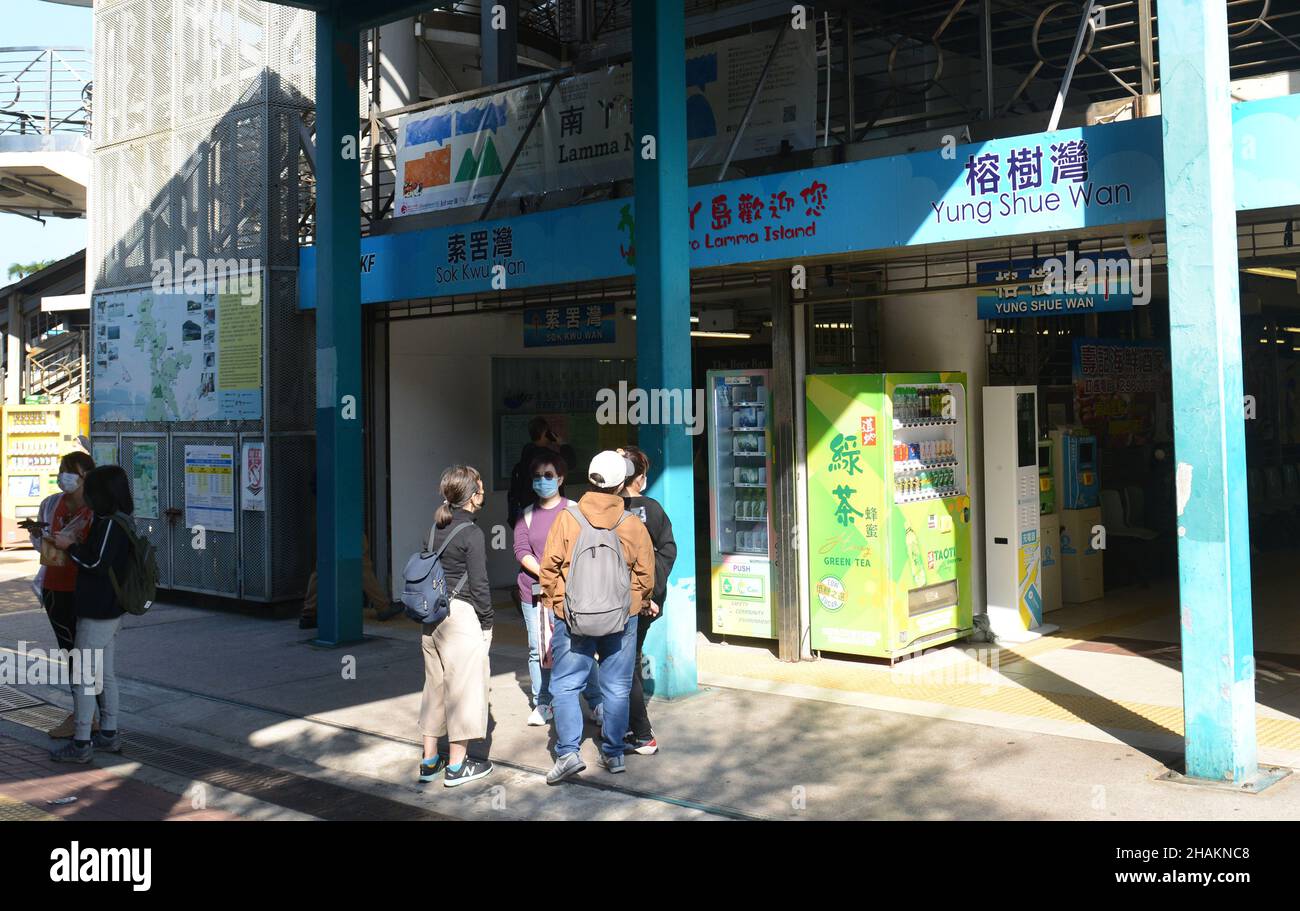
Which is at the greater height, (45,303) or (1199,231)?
(45,303)

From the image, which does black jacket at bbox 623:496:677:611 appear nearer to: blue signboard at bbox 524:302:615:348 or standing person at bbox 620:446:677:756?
standing person at bbox 620:446:677:756

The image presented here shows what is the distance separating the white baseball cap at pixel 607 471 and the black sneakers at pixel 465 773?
1635 mm

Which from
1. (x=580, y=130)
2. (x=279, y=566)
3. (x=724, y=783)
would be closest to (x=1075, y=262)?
(x=580, y=130)

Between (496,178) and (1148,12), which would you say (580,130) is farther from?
(1148,12)

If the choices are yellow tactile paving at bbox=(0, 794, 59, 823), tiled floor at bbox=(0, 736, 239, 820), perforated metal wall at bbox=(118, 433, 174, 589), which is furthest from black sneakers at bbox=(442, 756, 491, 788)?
perforated metal wall at bbox=(118, 433, 174, 589)

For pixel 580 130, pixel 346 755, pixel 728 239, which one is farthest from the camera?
pixel 580 130

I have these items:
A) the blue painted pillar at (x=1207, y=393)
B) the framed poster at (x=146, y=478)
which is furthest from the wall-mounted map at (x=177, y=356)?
the blue painted pillar at (x=1207, y=393)

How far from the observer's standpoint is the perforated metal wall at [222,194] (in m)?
11.7

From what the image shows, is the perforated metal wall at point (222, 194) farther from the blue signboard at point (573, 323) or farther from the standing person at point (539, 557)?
the standing person at point (539, 557)

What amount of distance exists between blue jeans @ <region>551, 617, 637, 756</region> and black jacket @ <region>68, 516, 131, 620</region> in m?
2.66

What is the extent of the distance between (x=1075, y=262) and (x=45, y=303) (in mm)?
16661

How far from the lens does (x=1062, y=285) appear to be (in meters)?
9.16

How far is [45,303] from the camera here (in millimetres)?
19578

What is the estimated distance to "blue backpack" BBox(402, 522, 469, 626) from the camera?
6.20 meters
